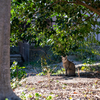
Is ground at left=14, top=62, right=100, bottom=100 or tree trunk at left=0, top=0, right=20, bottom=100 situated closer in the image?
tree trunk at left=0, top=0, right=20, bottom=100

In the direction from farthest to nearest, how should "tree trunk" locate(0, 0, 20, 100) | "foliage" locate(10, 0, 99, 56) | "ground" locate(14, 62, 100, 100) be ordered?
"foliage" locate(10, 0, 99, 56), "ground" locate(14, 62, 100, 100), "tree trunk" locate(0, 0, 20, 100)

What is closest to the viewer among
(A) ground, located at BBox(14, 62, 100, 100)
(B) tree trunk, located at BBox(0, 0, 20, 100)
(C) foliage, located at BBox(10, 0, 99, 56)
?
(B) tree trunk, located at BBox(0, 0, 20, 100)

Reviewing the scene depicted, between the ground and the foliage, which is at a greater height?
the foliage

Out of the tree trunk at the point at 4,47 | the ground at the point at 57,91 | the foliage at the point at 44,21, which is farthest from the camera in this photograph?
the foliage at the point at 44,21

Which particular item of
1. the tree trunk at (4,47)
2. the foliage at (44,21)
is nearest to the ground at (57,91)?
the tree trunk at (4,47)

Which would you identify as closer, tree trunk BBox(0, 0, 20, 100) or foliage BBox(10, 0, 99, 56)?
tree trunk BBox(0, 0, 20, 100)

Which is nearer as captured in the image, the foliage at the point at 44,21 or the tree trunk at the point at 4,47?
the tree trunk at the point at 4,47

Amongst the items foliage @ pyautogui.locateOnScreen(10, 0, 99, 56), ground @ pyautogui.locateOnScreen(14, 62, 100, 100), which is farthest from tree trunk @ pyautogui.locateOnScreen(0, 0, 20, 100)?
foliage @ pyautogui.locateOnScreen(10, 0, 99, 56)

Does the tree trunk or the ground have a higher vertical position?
the tree trunk

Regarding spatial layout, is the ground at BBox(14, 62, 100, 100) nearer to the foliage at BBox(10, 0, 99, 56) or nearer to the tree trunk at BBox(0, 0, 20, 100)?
the tree trunk at BBox(0, 0, 20, 100)

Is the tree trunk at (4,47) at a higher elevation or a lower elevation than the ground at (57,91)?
higher

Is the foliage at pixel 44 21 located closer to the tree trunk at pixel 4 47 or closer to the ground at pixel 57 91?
the ground at pixel 57 91

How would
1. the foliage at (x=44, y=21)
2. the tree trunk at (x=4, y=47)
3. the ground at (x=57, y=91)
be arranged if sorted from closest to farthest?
the tree trunk at (x=4, y=47), the ground at (x=57, y=91), the foliage at (x=44, y=21)

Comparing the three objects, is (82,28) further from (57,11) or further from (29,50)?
(29,50)
